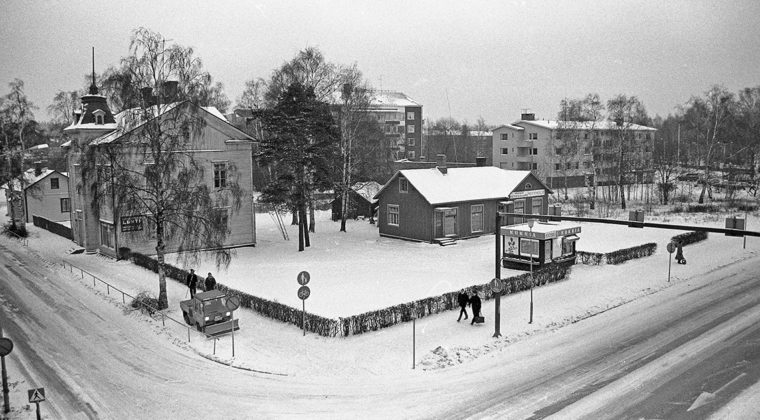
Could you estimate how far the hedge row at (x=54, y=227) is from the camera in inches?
1717

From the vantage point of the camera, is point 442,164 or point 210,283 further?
point 442,164

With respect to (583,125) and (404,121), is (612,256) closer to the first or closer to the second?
(583,125)

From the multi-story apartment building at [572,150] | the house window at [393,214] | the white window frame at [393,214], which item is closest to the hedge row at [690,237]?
the white window frame at [393,214]

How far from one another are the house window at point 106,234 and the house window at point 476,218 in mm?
24525

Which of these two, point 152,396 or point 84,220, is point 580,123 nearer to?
point 84,220

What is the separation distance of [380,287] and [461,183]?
18560 mm

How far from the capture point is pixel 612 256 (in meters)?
31.6

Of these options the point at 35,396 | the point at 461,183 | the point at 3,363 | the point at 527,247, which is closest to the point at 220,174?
the point at 461,183

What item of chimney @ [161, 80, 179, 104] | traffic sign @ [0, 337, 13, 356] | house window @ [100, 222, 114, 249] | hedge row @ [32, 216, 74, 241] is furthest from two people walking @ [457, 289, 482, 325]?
hedge row @ [32, 216, 74, 241]

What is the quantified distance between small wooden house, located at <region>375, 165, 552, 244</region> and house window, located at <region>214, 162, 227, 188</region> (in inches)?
476

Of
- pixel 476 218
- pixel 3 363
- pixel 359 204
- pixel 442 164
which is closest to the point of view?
pixel 3 363

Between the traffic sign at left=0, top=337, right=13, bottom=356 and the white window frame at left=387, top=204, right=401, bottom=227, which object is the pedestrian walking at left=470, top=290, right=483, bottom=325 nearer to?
the traffic sign at left=0, top=337, right=13, bottom=356

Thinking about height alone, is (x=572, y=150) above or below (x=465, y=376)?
above

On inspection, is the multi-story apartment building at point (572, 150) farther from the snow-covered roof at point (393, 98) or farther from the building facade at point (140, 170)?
the building facade at point (140, 170)
